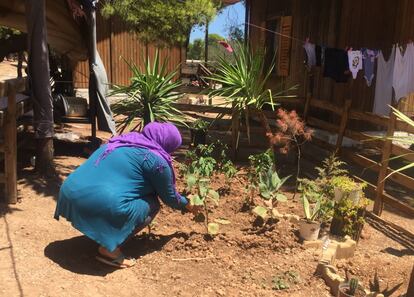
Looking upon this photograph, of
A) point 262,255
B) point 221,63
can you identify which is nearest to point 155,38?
point 221,63

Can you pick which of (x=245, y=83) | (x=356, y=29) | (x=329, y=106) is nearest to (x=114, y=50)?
(x=356, y=29)

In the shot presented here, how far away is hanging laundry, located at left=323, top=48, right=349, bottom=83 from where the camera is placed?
7.95 meters

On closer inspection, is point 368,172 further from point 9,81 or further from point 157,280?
point 9,81

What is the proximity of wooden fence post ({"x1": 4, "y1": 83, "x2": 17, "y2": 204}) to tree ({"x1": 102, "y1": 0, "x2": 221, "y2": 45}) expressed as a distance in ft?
9.22

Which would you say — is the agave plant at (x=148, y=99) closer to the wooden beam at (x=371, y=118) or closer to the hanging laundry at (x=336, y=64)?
the wooden beam at (x=371, y=118)

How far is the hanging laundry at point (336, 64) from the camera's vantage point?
7.95m

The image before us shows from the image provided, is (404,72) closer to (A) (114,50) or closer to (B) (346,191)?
(B) (346,191)

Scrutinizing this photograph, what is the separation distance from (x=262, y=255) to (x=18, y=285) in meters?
1.98

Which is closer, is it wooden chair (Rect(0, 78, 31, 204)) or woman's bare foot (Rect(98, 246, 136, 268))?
woman's bare foot (Rect(98, 246, 136, 268))

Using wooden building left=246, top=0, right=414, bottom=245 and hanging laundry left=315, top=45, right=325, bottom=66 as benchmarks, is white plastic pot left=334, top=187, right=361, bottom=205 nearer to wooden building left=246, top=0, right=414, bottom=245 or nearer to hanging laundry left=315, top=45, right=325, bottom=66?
wooden building left=246, top=0, right=414, bottom=245

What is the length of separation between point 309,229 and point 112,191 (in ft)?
6.19

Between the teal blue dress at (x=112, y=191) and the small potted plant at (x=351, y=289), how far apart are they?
153cm

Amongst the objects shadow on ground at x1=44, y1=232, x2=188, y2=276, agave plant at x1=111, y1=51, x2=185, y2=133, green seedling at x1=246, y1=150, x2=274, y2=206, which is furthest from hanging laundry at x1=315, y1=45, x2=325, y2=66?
shadow on ground at x1=44, y1=232, x2=188, y2=276

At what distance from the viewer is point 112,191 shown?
3.54 meters
